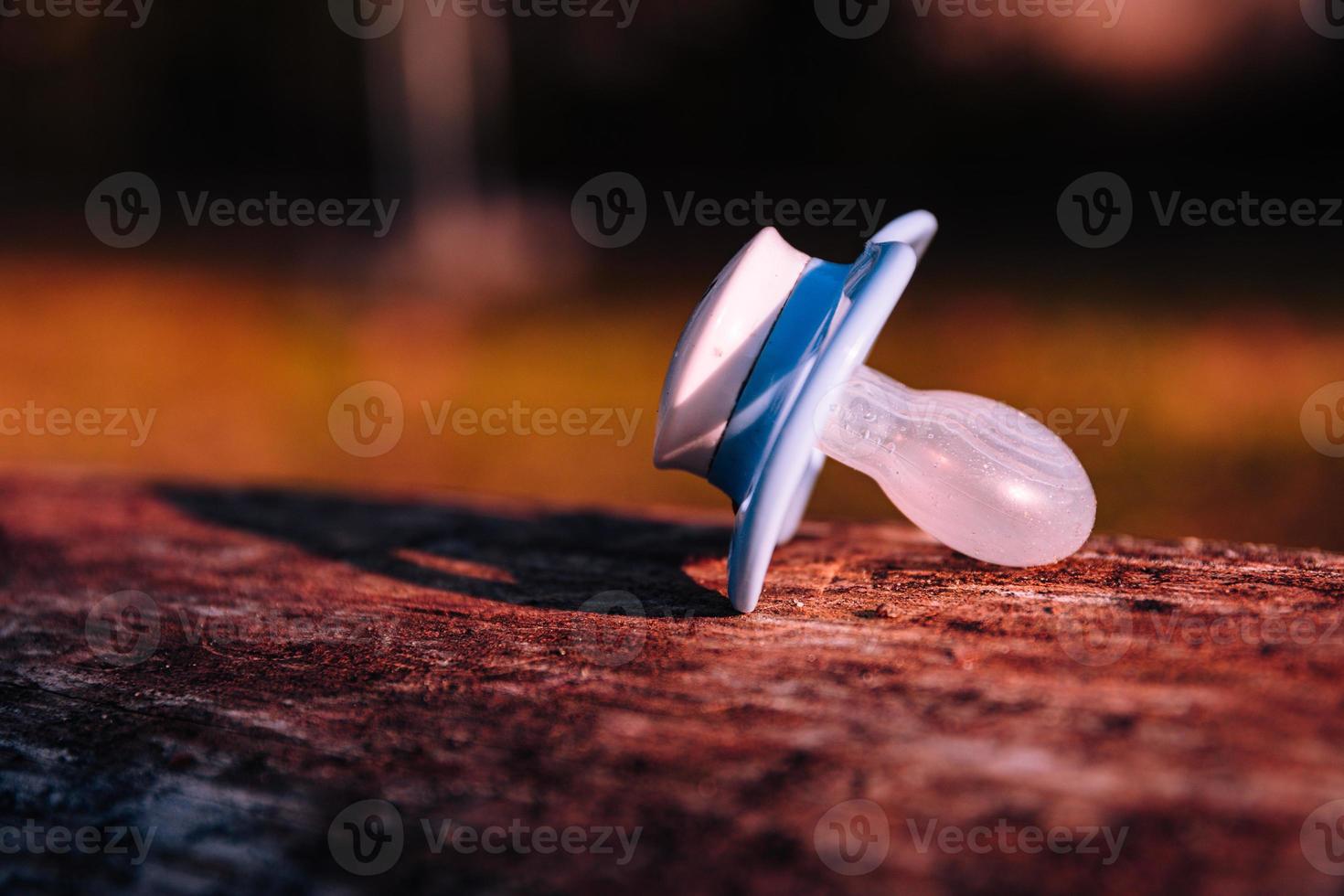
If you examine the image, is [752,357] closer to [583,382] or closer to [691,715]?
[691,715]

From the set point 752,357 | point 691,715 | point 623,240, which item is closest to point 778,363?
point 752,357

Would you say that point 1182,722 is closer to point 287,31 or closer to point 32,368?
point 32,368

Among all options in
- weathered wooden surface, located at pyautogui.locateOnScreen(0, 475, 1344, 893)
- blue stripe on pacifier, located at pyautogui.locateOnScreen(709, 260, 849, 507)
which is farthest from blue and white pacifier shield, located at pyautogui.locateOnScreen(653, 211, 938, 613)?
weathered wooden surface, located at pyautogui.locateOnScreen(0, 475, 1344, 893)

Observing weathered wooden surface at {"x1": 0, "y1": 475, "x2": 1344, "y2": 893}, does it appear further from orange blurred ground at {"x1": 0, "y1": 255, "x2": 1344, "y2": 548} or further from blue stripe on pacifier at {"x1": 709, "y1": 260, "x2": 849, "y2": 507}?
orange blurred ground at {"x1": 0, "y1": 255, "x2": 1344, "y2": 548}

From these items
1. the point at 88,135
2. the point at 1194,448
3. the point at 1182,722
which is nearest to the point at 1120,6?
the point at 1194,448

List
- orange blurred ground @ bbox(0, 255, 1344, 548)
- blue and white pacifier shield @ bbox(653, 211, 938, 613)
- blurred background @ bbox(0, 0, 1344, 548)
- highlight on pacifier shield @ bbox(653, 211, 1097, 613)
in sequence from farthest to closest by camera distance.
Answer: blurred background @ bbox(0, 0, 1344, 548) → orange blurred ground @ bbox(0, 255, 1344, 548) → highlight on pacifier shield @ bbox(653, 211, 1097, 613) → blue and white pacifier shield @ bbox(653, 211, 938, 613)

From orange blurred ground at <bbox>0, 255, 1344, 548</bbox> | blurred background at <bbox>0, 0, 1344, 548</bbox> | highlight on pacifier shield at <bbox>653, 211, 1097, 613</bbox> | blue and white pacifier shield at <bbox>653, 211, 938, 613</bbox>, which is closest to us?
blue and white pacifier shield at <bbox>653, 211, 938, 613</bbox>

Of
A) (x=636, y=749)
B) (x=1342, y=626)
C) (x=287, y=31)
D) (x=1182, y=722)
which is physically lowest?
(x=636, y=749)
